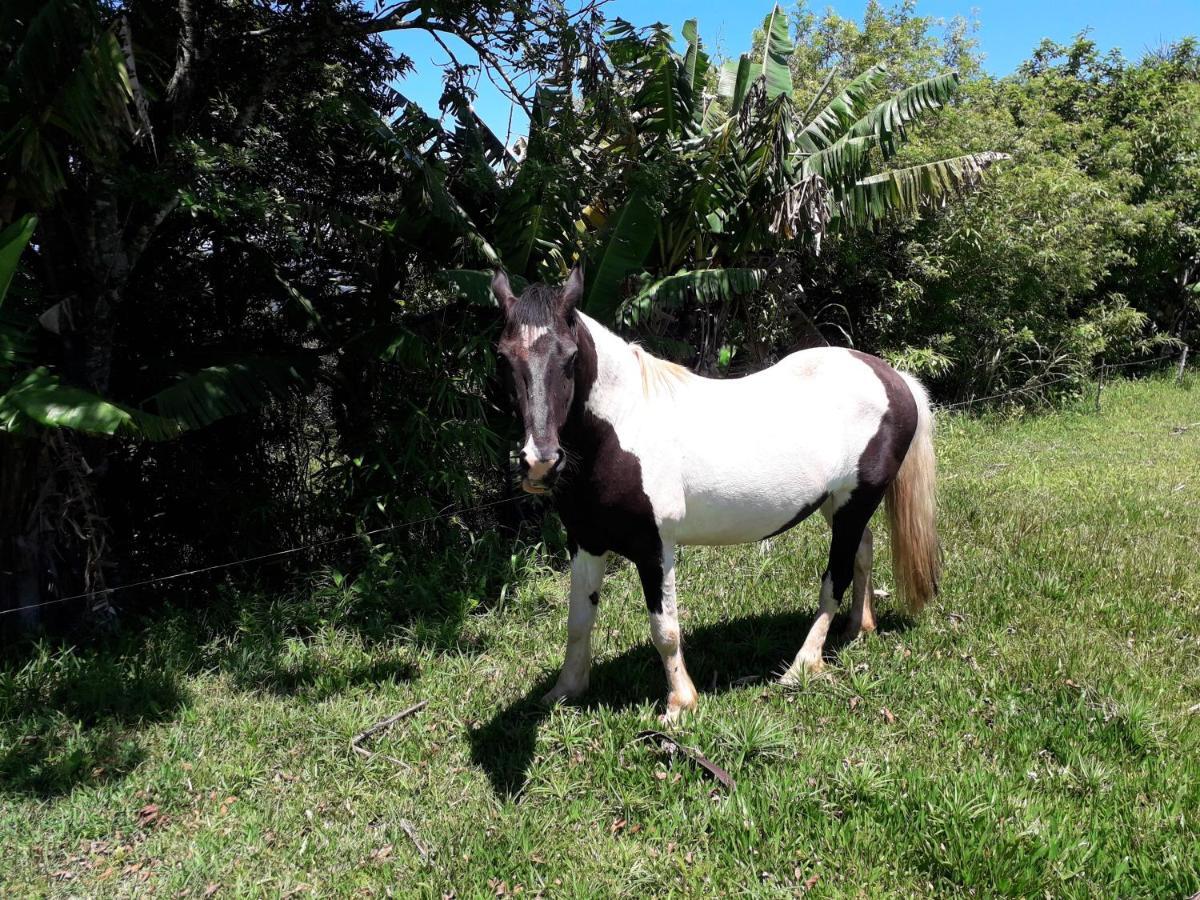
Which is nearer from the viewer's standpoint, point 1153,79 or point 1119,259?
point 1119,259

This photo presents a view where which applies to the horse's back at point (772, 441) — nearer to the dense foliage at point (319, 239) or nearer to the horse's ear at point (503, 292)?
the horse's ear at point (503, 292)

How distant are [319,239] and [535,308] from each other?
3.49m

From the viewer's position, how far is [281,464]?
5.70 meters

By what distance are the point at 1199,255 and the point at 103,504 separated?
56.7 feet

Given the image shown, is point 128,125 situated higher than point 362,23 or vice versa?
point 362,23

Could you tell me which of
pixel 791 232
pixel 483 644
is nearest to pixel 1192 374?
pixel 791 232

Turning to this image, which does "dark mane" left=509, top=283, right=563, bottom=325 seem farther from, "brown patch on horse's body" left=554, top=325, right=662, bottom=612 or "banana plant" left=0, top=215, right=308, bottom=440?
"banana plant" left=0, top=215, right=308, bottom=440

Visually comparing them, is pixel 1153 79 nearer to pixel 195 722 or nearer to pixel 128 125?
pixel 128 125

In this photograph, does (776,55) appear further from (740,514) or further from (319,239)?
(740,514)

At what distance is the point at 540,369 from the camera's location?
2.64 m

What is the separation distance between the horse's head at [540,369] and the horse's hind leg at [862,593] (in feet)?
7.55

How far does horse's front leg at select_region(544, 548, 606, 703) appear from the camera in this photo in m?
3.57

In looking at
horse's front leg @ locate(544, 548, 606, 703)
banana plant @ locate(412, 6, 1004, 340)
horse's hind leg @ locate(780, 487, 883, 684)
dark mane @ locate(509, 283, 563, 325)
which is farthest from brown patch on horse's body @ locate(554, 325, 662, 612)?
banana plant @ locate(412, 6, 1004, 340)

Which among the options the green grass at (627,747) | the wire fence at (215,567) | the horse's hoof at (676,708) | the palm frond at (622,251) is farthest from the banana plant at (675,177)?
the horse's hoof at (676,708)
